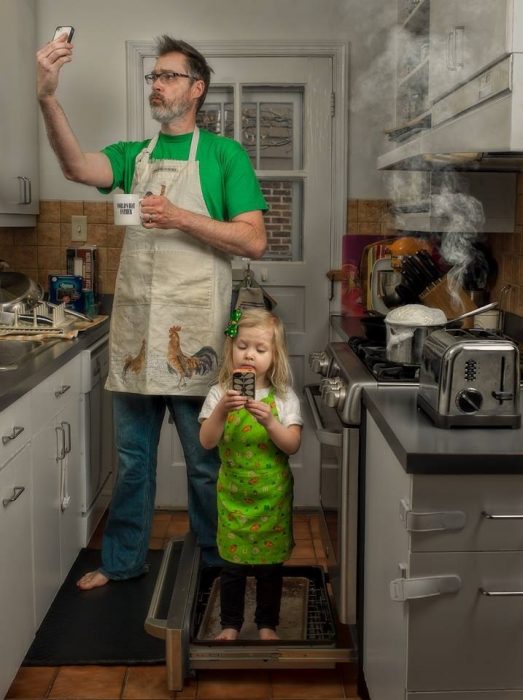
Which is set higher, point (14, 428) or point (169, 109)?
point (169, 109)

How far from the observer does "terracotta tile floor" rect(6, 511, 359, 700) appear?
2.29 meters

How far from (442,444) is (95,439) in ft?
6.07

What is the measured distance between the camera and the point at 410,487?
5.16 feet

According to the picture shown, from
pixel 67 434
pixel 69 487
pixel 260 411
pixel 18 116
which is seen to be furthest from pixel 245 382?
pixel 18 116

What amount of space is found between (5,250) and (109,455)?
91 centimetres

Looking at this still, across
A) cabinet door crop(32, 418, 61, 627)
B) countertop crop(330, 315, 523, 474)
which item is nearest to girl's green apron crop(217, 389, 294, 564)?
countertop crop(330, 315, 523, 474)

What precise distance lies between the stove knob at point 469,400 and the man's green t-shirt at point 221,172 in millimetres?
1053

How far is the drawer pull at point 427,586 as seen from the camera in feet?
5.18

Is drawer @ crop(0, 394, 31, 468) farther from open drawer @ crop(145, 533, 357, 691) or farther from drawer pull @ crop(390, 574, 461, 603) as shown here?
drawer pull @ crop(390, 574, 461, 603)

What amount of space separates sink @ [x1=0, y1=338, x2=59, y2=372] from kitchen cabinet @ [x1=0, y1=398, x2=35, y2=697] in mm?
361

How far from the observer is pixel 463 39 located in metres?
2.18

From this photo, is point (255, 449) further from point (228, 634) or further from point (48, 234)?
point (48, 234)

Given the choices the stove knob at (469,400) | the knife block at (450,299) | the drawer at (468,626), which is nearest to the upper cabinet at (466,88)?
the knife block at (450,299)

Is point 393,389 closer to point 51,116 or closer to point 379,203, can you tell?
point 51,116
